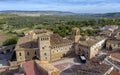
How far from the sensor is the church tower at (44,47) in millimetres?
49875

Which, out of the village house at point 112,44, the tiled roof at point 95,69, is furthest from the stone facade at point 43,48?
the tiled roof at point 95,69

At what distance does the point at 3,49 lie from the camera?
217 ft

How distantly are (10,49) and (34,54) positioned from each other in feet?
53.6

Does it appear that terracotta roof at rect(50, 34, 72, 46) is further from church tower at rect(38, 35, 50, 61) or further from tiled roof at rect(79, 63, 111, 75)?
tiled roof at rect(79, 63, 111, 75)

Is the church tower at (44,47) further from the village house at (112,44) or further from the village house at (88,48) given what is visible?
the village house at (112,44)

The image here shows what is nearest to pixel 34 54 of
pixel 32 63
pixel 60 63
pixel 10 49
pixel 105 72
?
pixel 60 63

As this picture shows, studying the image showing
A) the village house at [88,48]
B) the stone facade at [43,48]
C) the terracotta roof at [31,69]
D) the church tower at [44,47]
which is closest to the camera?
the terracotta roof at [31,69]

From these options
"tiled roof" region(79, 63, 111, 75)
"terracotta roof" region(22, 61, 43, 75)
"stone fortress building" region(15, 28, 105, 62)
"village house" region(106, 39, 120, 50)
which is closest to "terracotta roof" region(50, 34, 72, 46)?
"stone fortress building" region(15, 28, 105, 62)

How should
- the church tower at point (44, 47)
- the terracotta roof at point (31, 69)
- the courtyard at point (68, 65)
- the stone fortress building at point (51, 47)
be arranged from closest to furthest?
the terracotta roof at point (31, 69)
the courtyard at point (68, 65)
the church tower at point (44, 47)
the stone fortress building at point (51, 47)

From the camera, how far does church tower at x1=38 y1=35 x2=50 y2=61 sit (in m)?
49.9

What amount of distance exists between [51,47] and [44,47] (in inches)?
80.1

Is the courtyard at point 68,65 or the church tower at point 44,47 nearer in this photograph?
the courtyard at point 68,65

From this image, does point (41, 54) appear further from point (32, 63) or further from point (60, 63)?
point (32, 63)

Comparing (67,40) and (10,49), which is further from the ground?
(67,40)
